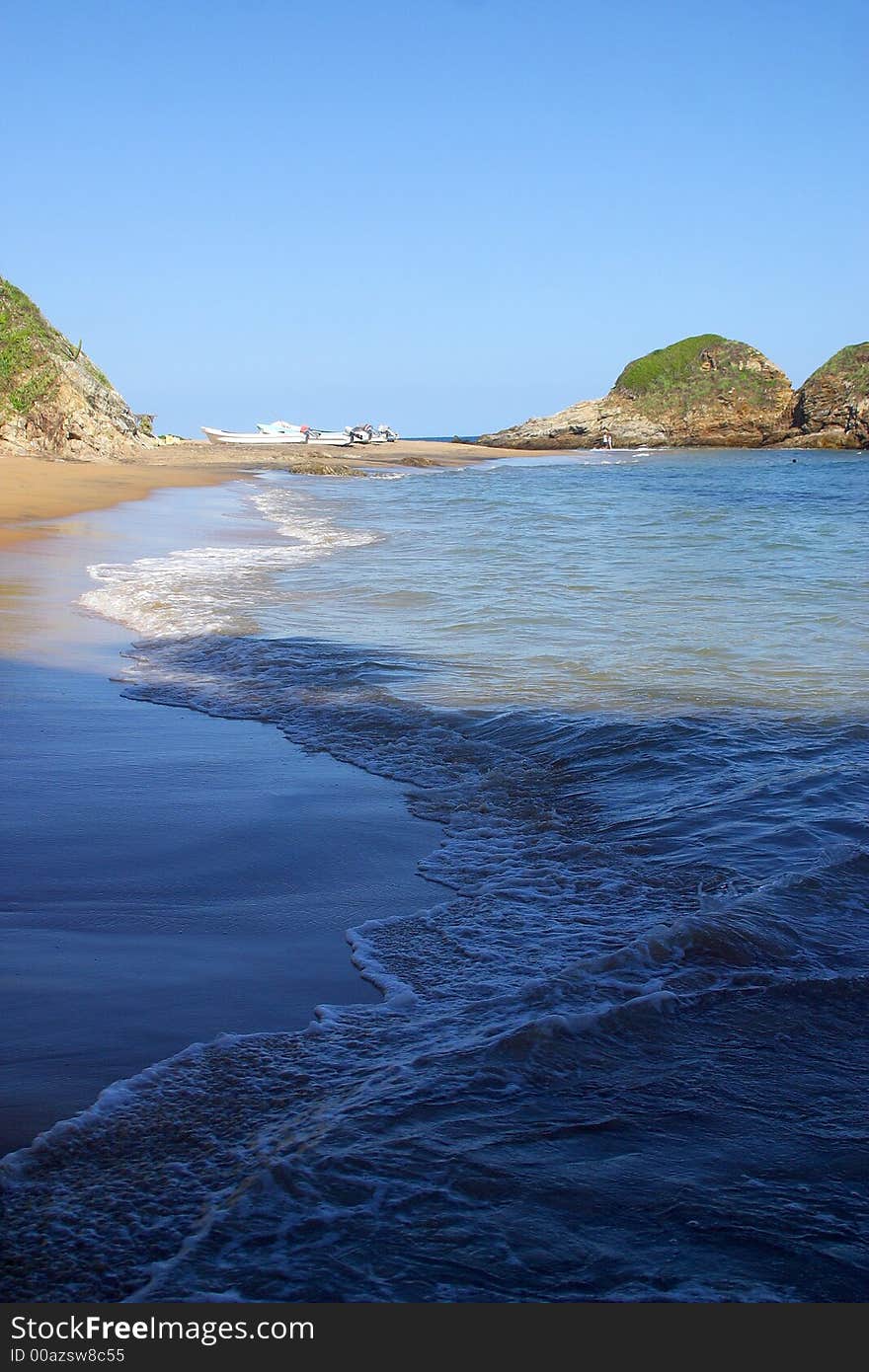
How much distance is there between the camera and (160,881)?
3.18 metres

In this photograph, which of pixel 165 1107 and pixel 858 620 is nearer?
pixel 165 1107

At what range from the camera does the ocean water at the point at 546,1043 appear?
5.52 feet

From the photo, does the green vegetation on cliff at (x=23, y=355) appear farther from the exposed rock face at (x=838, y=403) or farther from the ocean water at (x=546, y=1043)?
the exposed rock face at (x=838, y=403)

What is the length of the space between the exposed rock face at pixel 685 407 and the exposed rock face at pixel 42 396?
124 ft

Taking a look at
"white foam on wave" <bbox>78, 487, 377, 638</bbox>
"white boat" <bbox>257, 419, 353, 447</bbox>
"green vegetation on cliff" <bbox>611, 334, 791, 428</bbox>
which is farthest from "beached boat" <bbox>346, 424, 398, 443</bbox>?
"white foam on wave" <bbox>78, 487, 377, 638</bbox>

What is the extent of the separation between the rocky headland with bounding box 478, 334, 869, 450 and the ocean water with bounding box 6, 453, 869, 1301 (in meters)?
61.1

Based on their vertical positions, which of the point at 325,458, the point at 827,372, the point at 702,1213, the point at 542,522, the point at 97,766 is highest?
the point at 827,372

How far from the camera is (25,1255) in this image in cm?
165

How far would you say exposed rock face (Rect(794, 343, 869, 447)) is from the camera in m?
59.2

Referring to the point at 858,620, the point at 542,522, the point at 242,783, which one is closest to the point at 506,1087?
the point at 242,783

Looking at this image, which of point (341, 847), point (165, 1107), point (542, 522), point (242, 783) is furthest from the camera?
point (542, 522)

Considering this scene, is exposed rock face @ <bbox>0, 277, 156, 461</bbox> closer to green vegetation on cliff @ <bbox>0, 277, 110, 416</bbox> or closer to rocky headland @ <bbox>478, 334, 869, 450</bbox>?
green vegetation on cliff @ <bbox>0, 277, 110, 416</bbox>

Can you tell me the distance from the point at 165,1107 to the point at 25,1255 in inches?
17.3

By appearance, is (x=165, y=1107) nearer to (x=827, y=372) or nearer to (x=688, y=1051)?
(x=688, y=1051)
